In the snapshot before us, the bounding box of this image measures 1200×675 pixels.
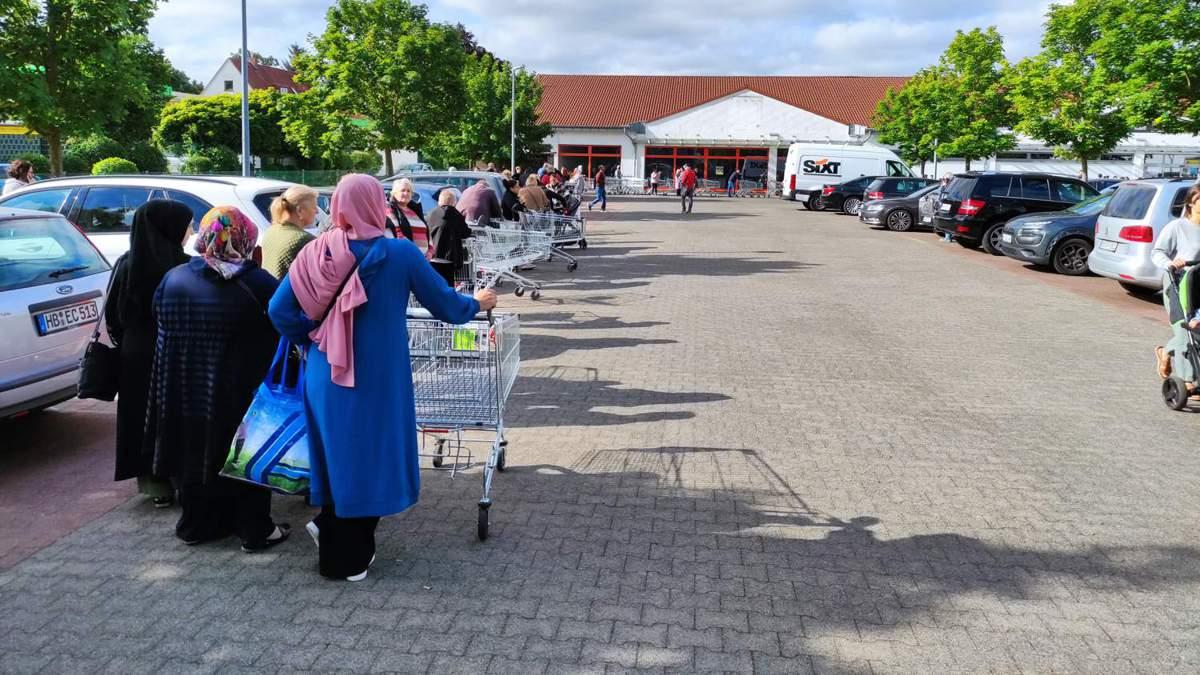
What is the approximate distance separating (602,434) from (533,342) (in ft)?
11.8

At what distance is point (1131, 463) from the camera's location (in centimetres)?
634

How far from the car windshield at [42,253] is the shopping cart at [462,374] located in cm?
283

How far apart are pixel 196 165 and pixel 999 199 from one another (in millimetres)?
26784

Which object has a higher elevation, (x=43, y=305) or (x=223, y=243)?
(x=223, y=243)

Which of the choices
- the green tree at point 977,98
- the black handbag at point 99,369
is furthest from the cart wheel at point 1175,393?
the green tree at point 977,98

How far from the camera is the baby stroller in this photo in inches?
284

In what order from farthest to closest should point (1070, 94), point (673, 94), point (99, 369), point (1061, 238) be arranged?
point (673, 94) → point (1070, 94) → point (1061, 238) → point (99, 369)

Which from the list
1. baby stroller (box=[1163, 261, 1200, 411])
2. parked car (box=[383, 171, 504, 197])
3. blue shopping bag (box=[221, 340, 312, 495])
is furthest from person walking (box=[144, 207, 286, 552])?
parked car (box=[383, 171, 504, 197])

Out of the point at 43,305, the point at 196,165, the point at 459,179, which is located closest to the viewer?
the point at 43,305

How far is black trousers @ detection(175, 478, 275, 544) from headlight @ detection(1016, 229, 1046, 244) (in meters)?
15.9

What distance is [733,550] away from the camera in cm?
474

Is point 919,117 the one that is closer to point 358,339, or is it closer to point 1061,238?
point 1061,238

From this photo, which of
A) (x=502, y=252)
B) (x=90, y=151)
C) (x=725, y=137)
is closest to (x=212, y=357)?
(x=502, y=252)

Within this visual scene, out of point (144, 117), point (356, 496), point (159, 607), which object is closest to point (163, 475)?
point (159, 607)
